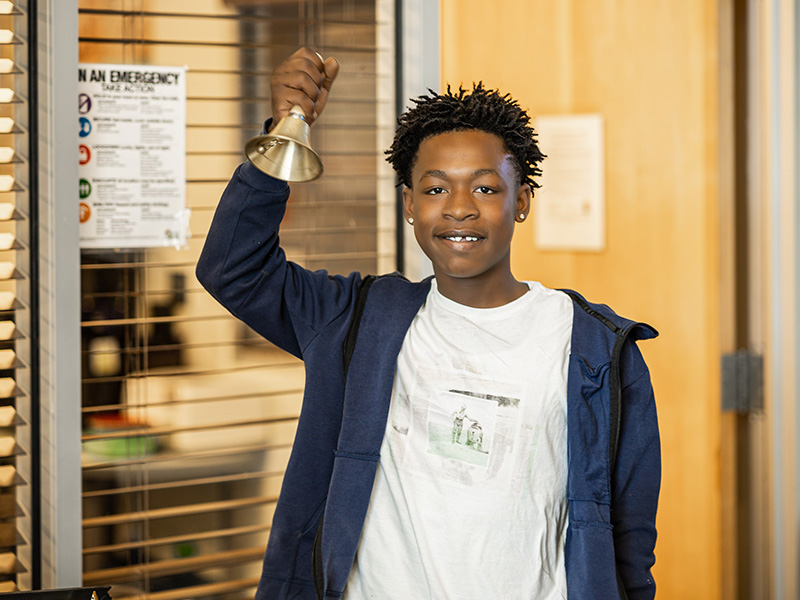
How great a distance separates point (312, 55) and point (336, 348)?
41 centimetres

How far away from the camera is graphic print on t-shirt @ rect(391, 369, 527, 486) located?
3.87ft

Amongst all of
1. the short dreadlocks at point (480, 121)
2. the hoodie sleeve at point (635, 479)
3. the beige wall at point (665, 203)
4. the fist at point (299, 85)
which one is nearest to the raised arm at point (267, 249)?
the fist at point (299, 85)

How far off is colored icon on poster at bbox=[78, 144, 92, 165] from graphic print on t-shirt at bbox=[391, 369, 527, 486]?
65 centimetres

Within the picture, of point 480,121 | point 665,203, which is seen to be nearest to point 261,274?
point 480,121

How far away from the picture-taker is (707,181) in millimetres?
2188

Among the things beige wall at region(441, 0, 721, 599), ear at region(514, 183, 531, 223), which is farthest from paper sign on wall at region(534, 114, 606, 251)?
ear at region(514, 183, 531, 223)

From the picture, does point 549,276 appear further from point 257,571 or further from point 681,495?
point 257,571

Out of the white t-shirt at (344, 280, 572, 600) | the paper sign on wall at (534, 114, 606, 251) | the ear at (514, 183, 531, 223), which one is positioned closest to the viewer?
the white t-shirt at (344, 280, 572, 600)

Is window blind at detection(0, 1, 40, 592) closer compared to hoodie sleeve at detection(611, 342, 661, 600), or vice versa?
hoodie sleeve at detection(611, 342, 661, 600)

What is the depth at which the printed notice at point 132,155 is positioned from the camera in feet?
4.64

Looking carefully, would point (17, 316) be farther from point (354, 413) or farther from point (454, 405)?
point (454, 405)

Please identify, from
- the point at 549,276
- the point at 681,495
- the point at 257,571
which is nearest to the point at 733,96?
the point at 549,276

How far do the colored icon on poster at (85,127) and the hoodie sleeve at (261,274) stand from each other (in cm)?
37

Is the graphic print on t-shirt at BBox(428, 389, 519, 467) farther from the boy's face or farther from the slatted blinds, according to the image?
the slatted blinds
